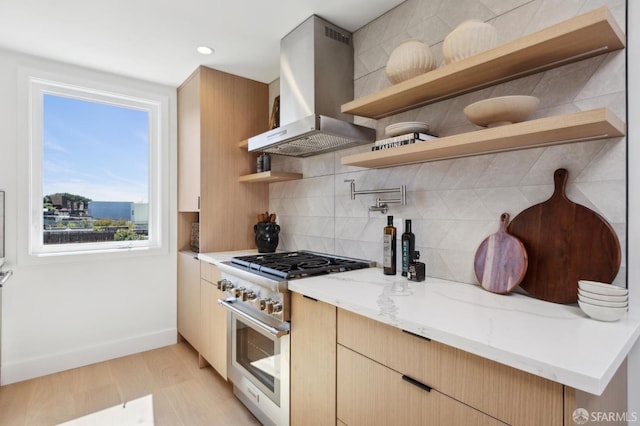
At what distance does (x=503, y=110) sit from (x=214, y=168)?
7.12 ft

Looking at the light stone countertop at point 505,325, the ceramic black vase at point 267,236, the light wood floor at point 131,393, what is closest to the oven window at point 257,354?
the light wood floor at point 131,393

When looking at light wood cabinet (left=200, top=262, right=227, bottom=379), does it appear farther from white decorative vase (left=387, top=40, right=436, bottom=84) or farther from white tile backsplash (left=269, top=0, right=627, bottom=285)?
white decorative vase (left=387, top=40, right=436, bottom=84)

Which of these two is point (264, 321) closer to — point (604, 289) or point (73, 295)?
point (604, 289)

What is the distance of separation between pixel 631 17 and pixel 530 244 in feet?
2.74

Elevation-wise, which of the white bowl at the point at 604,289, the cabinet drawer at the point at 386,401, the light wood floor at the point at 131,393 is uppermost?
the white bowl at the point at 604,289

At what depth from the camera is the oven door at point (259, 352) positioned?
1.65 m

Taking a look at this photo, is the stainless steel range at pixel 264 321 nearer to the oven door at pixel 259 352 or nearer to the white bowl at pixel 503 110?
the oven door at pixel 259 352

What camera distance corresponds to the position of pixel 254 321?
1813mm

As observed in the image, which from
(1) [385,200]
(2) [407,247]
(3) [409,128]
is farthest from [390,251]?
(3) [409,128]

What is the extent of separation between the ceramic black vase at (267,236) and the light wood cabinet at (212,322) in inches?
16.2

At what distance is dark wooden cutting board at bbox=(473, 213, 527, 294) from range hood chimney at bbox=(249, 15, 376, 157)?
0.92m

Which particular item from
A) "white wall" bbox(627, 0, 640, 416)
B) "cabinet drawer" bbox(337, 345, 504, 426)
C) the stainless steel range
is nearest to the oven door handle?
the stainless steel range

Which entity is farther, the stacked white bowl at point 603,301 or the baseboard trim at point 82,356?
the baseboard trim at point 82,356

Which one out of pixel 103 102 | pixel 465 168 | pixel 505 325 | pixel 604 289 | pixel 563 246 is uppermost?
pixel 103 102
